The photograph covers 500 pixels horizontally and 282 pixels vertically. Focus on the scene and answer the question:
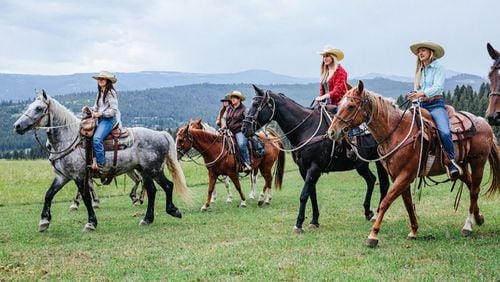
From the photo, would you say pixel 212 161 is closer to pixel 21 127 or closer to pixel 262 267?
pixel 21 127

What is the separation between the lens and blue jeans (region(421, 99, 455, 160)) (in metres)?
8.97

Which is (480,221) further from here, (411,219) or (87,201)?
(87,201)

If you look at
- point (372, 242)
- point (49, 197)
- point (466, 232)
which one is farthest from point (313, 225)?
point (49, 197)

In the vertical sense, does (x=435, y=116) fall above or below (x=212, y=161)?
above

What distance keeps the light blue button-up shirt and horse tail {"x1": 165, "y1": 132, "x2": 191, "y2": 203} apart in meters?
6.80

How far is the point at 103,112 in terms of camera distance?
1201cm

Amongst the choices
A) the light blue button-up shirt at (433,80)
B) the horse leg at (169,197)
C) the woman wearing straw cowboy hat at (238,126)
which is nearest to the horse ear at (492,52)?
the light blue button-up shirt at (433,80)

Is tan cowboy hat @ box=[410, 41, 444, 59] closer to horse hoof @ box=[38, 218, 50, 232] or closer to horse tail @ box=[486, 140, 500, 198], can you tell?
horse tail @ box=[486, 140, 500, 198]

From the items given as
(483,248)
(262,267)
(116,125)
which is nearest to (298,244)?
(262,267)

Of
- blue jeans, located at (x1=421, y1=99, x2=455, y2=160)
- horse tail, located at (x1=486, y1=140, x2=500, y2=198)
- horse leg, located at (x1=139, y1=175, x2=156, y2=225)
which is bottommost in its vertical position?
horse leg, located at (x1=139, y1=175, x2=156, y2=225)

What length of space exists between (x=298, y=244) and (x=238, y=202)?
8718 mm

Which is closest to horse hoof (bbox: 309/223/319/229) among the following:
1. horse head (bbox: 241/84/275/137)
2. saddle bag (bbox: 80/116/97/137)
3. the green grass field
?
the green grass field

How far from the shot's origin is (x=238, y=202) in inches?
701

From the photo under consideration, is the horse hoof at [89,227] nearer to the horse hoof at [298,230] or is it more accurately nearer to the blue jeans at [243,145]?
the horse hoof at [298,230]
